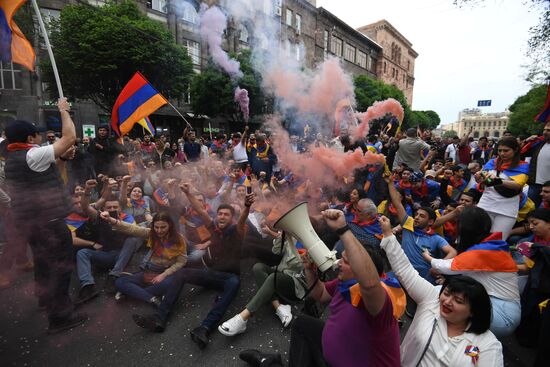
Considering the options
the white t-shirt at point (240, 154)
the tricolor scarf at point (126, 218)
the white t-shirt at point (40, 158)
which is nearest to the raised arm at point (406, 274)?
the white t-shirt at point (40, 158)

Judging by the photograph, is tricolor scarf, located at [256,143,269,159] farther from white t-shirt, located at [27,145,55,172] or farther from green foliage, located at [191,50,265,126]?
green foliage, located at [191,50,265,126]

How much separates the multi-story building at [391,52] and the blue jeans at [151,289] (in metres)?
54.6

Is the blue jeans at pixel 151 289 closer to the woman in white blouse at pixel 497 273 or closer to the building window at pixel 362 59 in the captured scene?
the woman in white blouse at pixel 497 273

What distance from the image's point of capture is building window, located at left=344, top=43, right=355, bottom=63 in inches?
1304

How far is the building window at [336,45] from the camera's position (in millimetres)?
25984

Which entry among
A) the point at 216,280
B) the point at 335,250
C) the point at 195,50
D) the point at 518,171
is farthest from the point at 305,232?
the point at 195,50

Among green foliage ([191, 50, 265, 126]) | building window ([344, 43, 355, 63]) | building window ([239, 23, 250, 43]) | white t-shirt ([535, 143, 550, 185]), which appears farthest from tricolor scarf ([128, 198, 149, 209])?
building window ([344, 43, 355, 63])

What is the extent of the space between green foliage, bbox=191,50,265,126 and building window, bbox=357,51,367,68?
26.2m

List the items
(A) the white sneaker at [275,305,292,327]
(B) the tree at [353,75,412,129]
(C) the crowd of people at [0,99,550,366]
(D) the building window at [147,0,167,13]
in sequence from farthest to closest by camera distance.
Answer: (B) the tree at [353,75,412,129] < (D) the building window at [147,0,167,13] < (A) the white sneaker at [275,305,292,327] < (C) the crowd of people at [0,99,550,366]

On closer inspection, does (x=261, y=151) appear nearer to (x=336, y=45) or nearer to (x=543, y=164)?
(x=543, y=164)

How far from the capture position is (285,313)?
3256mm

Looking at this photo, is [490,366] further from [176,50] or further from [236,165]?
[176,50]

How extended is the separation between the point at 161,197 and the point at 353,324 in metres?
4.39

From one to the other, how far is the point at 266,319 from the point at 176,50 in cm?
1600
